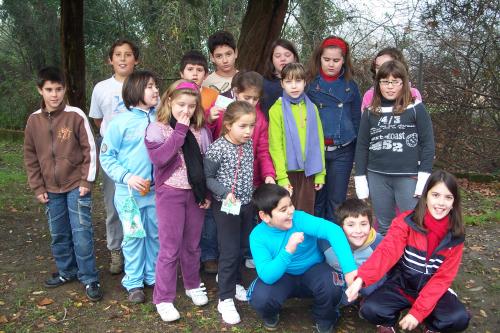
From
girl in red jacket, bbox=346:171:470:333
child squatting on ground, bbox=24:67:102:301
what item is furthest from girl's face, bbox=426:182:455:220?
child squatting on ground, bbox=24:67:102:301

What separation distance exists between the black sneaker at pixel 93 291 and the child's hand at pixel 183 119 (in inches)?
57.2

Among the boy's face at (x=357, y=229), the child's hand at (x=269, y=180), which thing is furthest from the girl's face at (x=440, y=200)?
the child's hand at (x=269, y=180)

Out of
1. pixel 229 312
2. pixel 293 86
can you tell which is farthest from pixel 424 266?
pixel 293 86

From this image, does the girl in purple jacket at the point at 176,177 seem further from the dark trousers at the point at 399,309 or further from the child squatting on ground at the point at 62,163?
the dark trousers at the point at 399,309

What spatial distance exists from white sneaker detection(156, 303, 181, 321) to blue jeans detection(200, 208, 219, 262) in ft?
2.59

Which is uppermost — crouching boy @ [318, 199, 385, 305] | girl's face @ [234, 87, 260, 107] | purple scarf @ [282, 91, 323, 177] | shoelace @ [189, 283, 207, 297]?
girl's face @ [234, 87, 260, 107]

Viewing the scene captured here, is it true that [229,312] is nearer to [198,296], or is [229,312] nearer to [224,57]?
[198,296]

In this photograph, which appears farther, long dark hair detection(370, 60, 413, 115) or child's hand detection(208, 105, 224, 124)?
child's hand detection(208, 105, 224, 124)

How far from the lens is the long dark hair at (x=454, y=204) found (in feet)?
9.58

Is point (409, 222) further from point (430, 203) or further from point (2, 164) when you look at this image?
point (2, 164)

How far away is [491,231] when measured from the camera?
541 centimetres

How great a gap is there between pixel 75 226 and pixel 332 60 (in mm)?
2299

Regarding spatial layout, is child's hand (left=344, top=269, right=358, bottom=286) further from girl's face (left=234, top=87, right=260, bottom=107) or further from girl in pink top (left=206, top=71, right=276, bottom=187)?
girl's face (left=234, top=87, right=260, bottom=107)

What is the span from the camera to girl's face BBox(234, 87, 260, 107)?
349 cm
